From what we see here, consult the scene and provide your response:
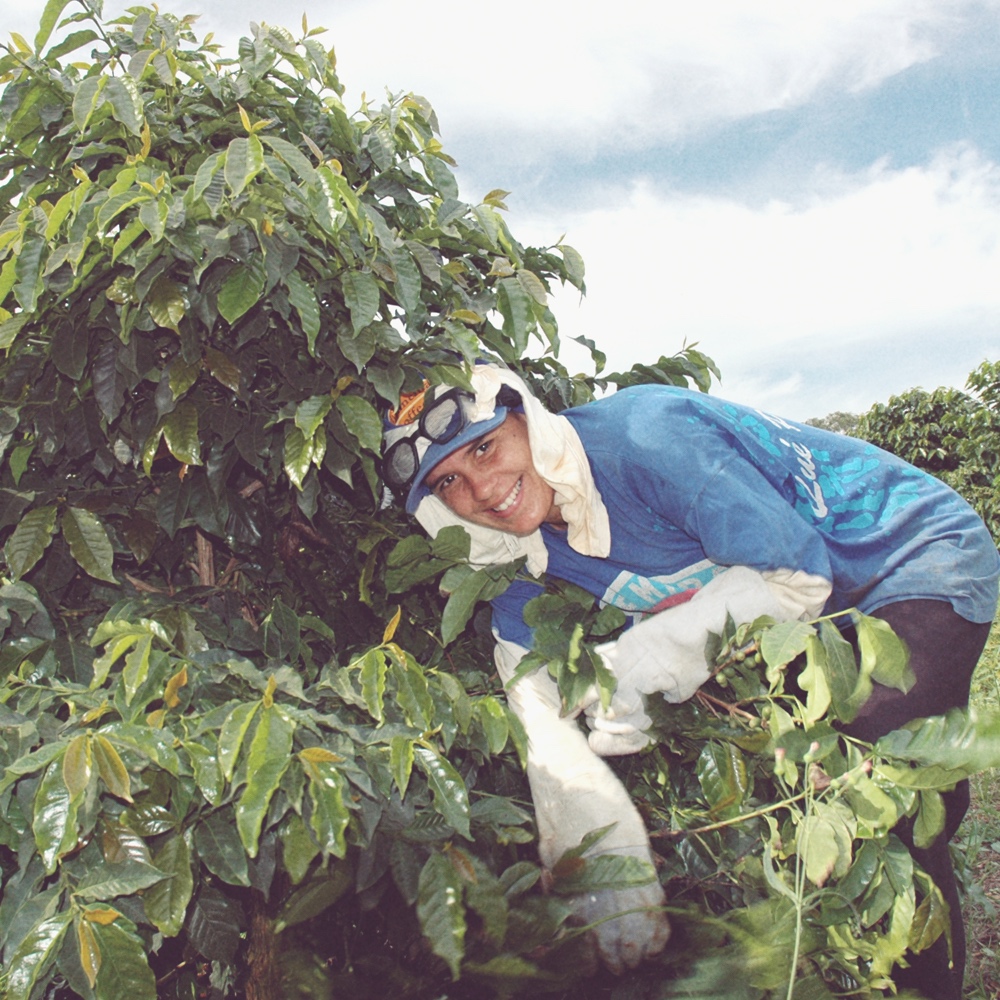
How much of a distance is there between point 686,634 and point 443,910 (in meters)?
0.62

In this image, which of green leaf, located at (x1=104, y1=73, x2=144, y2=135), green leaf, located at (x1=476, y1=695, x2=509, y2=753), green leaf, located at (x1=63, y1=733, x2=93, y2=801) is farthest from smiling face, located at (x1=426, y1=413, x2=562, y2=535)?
green leaf, located at (x1=63, y1=733, x2=93, y2=801)

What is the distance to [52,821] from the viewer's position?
3.19 feet

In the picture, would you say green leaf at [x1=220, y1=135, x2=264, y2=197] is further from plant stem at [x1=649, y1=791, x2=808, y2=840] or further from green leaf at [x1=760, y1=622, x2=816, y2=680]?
plant stem at [x1=649, y1=791, x2=808, y2=840]

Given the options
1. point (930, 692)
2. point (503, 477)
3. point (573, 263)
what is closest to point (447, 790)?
point (503, 477)

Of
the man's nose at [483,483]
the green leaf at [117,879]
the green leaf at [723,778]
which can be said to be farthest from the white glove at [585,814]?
the green leaf at [117,879]

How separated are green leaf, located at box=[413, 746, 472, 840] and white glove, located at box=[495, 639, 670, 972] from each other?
0.89 feet

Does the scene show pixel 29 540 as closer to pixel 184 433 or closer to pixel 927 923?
pixel 184 433

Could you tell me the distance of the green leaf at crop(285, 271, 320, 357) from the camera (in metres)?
1.33

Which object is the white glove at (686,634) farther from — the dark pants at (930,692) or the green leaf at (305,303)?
the green leaf at (305,303)

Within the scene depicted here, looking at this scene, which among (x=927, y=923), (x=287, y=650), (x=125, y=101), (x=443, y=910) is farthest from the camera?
(x=287, y=650)

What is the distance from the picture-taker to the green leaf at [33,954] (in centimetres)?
96

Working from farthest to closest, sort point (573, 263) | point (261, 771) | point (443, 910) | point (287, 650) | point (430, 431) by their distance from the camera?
point (573, 263) < point (430, 431) < point (287, 650) < point (443, 910) < point (261, 771)

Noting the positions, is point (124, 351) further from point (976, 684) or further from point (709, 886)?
point (976, 684)

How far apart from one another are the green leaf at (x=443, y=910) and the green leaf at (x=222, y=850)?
0.21m
